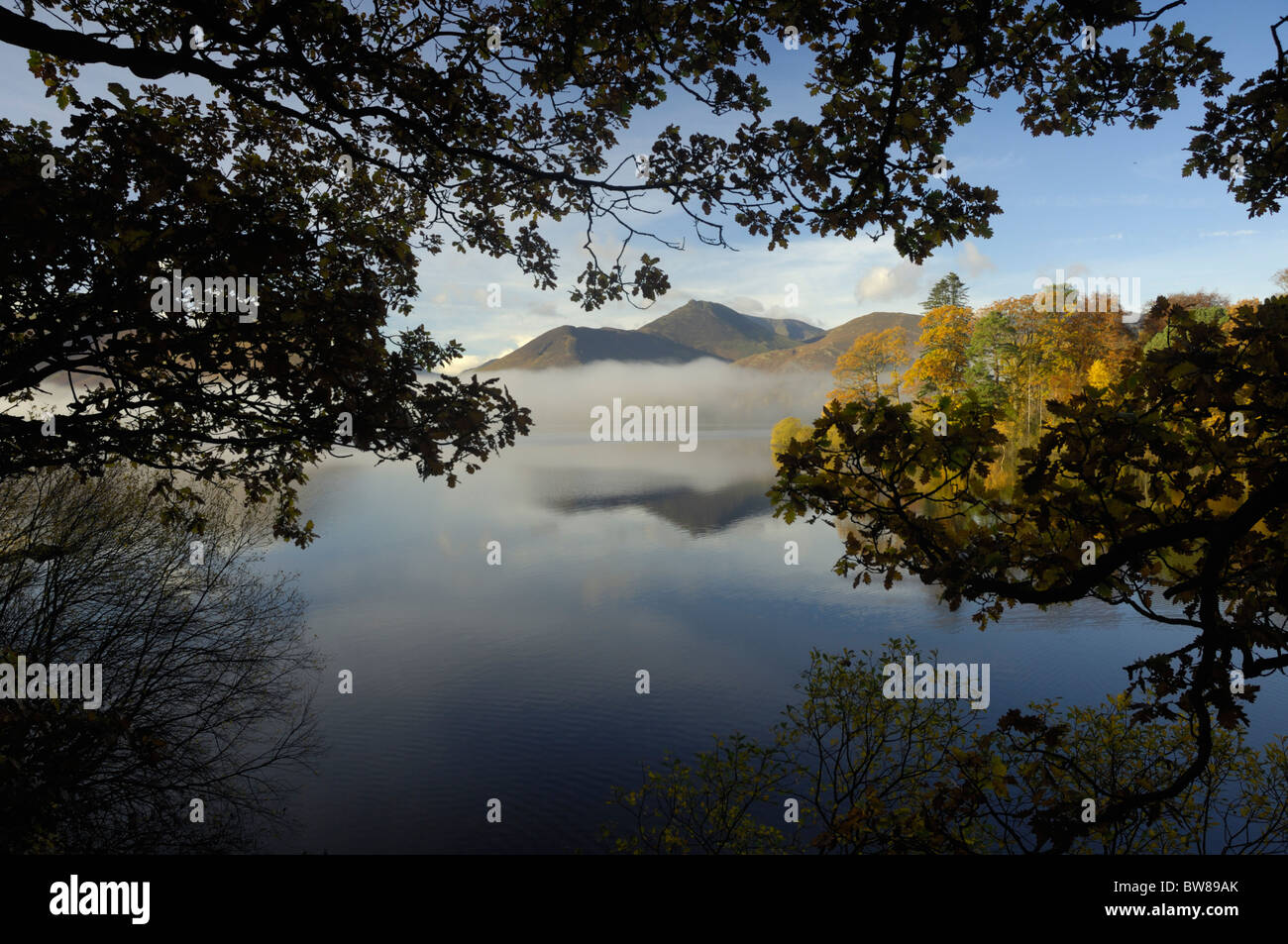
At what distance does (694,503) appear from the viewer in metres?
75.4

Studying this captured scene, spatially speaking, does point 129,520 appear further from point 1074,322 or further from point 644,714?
point 1074,322

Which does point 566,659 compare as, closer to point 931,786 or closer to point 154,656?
point 154,656

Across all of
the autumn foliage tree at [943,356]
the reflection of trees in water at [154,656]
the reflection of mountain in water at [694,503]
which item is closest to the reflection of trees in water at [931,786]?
the reflection of trees in water at [154,656]

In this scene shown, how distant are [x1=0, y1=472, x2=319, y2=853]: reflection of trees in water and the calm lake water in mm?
1833

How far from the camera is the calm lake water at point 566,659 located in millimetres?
17766

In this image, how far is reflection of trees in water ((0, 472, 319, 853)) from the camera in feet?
50.0

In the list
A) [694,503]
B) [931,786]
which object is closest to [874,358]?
[931,786]

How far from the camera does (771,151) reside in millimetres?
5887

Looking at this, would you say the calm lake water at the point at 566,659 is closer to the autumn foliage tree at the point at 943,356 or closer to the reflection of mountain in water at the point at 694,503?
the reflection of mountain in water at the point at 694,503

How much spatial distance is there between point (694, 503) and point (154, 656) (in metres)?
59.9

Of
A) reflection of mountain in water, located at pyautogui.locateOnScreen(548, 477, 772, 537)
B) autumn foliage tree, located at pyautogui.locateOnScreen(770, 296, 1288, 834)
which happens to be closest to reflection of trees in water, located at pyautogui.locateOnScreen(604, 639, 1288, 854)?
autumn foliage tree, located at pyautogui.locateOnScreen(770, 296, 1288, 834)

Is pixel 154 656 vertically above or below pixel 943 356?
below

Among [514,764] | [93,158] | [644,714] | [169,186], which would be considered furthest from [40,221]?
[644,714]
